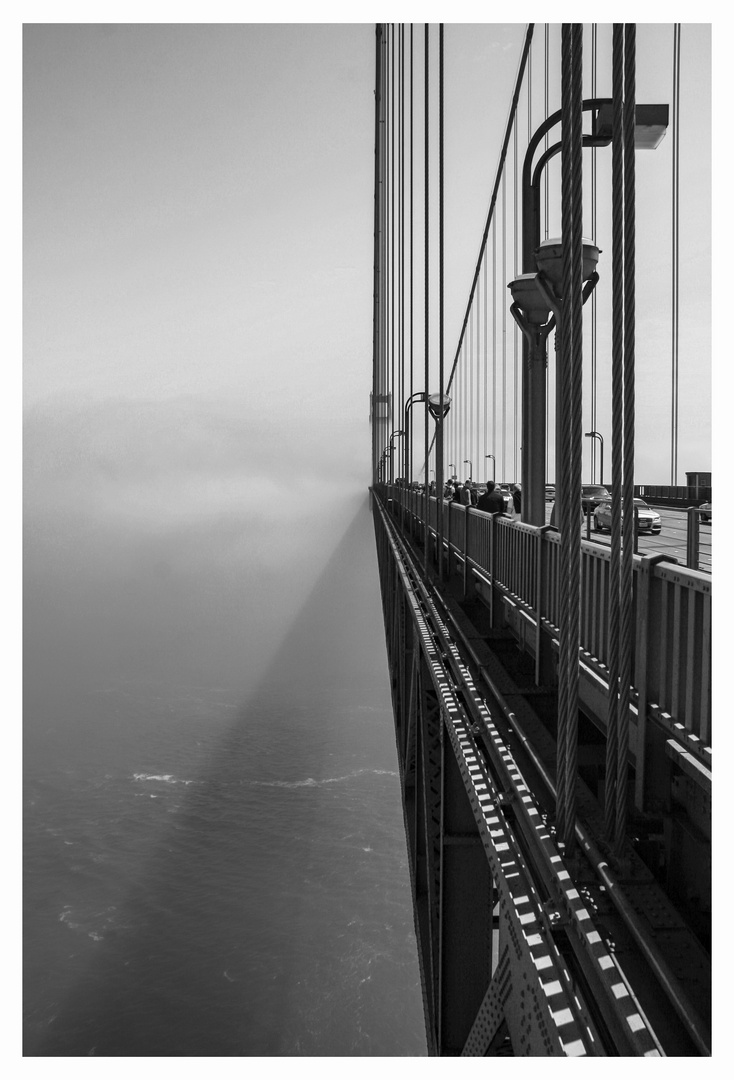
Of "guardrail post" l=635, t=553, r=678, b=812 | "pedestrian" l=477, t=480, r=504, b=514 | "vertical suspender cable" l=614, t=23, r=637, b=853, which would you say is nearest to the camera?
"vertical suspender cable" l=614, t=23, r=637, b=853

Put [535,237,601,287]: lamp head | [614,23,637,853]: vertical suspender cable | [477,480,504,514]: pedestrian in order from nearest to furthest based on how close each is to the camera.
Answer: [614,23,637,853]: vertical suspender cable < [535,237,601,287]: lamp head < [477,480,504,514]: pedestrian

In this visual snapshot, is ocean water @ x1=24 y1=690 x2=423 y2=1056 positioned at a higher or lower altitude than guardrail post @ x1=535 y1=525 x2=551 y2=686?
lower

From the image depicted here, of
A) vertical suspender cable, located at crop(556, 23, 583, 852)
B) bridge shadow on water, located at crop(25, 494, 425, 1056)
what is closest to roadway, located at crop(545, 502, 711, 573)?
vertical suspender cable, located at crop(556, 23, 583, 852)

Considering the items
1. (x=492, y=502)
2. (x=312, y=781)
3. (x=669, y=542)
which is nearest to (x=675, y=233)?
(x=492, y=502)

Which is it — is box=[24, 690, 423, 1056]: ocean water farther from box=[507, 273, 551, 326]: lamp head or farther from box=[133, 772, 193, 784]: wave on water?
box=[507, 273, 551, 326]: lamp head

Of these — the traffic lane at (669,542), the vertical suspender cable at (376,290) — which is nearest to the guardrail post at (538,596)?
the traffic lane at (669,542)

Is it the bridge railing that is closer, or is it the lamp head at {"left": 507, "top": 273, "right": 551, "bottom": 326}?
the bridge railing
